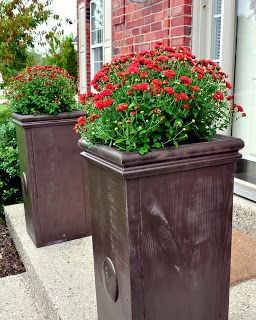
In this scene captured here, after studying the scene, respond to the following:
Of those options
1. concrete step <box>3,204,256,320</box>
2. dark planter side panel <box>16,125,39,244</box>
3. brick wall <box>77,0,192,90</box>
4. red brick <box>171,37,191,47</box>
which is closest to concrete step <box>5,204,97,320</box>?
concrete step <box>3,204,256,320</box>

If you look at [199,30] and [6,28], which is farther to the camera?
[6,28]

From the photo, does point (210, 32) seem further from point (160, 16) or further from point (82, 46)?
point (82, 46)

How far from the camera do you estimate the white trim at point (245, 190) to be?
322 centimetres

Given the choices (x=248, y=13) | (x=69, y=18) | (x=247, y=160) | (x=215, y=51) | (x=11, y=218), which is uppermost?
(x=69, y=18)

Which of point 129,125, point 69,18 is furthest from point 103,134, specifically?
point 69,18

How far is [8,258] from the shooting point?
3.58m

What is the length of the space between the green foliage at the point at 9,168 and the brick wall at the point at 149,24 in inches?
70.2

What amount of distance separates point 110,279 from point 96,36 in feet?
24.1

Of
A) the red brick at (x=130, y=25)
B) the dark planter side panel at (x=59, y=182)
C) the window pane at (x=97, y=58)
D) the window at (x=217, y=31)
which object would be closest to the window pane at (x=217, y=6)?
the window at (x=217, y=31)

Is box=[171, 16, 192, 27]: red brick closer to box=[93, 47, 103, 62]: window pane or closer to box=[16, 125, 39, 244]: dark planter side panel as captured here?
box=[16, 125, 39, 244]: dark planter side panel

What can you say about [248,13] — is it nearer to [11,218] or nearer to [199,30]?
[199,30]

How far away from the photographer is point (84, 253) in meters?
2.99

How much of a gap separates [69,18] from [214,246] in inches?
304

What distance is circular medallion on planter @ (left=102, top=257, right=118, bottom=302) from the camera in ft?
5.42
